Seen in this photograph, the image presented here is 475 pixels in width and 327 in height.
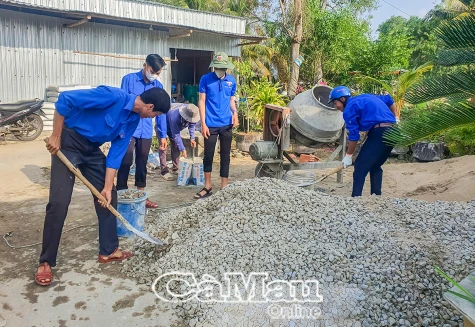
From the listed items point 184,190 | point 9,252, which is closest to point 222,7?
point 184,190

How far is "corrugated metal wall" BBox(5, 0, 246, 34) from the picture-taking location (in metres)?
8.77

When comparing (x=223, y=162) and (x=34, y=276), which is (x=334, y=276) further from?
(x=223, y=162)

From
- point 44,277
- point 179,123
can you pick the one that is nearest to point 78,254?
point 44,277

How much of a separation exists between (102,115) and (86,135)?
0.60ft

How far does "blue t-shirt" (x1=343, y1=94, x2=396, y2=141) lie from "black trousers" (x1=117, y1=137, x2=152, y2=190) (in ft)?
7.28

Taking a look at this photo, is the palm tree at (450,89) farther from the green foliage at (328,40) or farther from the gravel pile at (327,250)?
the green foliage at (328,40)

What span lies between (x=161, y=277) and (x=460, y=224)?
8.17 feet

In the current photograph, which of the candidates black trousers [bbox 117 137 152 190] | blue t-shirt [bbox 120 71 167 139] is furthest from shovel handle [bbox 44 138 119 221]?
blue t-shirt [bbox 120 71 167 139]

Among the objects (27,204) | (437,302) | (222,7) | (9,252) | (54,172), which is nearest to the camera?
(437,302)

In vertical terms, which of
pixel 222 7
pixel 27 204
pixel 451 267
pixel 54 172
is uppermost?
pixel 222 7

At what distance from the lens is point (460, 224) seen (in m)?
3.58

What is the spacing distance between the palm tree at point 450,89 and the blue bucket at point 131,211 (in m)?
2.28

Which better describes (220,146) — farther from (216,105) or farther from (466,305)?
(466,305)

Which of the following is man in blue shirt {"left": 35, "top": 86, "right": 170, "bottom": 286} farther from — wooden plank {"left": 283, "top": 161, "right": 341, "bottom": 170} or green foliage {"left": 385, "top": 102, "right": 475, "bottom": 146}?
wooden plank {"left": 283, "top": 161, "right": 341, "bottom": 170}
